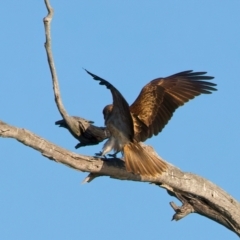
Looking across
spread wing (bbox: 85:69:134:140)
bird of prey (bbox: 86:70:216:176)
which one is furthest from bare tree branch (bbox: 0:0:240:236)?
spread wing (bbox: 85:69:134:140)

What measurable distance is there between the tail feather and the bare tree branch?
6 centimetres

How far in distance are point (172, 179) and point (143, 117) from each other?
0.85 m

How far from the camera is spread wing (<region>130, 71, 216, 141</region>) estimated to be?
812cm

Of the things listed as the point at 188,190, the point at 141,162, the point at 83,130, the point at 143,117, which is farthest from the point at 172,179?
the point at 83,130

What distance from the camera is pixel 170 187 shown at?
25.6ft


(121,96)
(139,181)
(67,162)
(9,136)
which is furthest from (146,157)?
(9,136)

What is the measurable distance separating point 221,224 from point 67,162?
7.32ft

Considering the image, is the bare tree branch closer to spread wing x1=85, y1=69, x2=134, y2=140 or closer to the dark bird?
the dark bird

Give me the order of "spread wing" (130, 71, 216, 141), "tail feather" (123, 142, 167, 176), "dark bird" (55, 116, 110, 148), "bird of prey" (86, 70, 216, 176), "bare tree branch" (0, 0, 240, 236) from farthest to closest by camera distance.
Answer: "spread wing" (130, 71, 216, 141) → "bird of prey" (86, 70, 216, 176) → "tail feather" (123, 142, 167, 176) → "dark bird" (55, 116, 110, 148) → "bare tree branch" (0, 0, 240, 236)

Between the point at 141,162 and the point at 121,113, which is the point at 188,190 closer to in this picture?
the point at 141,162

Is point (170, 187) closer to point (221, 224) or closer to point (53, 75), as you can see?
point (221, 224)

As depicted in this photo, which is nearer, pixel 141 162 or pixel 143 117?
pixel 141 162

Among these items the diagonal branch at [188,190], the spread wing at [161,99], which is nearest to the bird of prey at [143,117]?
the spread wing at [161,99]

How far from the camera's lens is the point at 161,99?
838 cm
